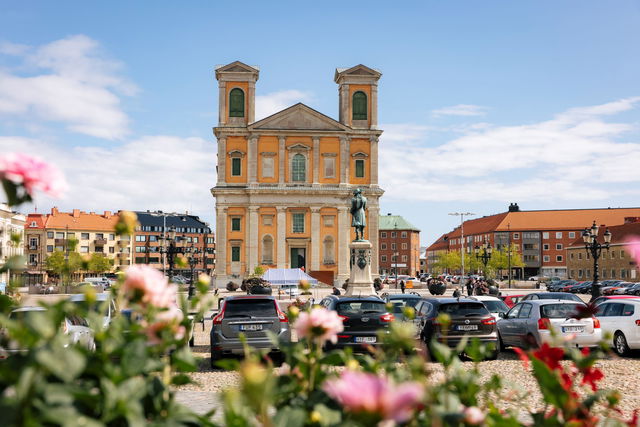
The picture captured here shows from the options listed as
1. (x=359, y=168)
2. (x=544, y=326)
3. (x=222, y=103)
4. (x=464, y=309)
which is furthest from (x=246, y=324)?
(x=222, y=103)

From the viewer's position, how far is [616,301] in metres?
16.4

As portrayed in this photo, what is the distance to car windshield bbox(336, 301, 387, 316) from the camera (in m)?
14.7

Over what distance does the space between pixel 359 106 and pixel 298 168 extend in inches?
370

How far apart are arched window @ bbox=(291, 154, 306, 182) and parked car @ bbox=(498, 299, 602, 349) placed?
54.3 meters

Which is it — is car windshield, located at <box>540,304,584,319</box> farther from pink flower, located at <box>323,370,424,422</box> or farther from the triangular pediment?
the triangular pediment

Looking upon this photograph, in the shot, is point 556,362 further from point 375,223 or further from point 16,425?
point 375,223

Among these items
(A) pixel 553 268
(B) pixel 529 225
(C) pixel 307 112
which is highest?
(C) pixel 307 112

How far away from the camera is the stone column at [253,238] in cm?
6838

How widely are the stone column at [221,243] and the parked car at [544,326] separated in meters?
53.5

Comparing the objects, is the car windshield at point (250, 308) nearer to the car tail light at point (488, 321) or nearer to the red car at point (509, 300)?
the car tail light at point (488, 321)

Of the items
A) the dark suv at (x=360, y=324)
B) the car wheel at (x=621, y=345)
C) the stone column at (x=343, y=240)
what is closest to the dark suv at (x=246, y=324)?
the dark suv at (x=360, y=324)

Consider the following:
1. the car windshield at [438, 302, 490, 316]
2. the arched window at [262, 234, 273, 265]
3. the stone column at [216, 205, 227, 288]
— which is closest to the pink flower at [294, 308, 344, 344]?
the car windshield at [438, 302, 490, 316]

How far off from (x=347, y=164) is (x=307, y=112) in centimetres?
692

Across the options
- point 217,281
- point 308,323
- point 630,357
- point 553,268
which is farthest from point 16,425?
Answer: point 553,268
